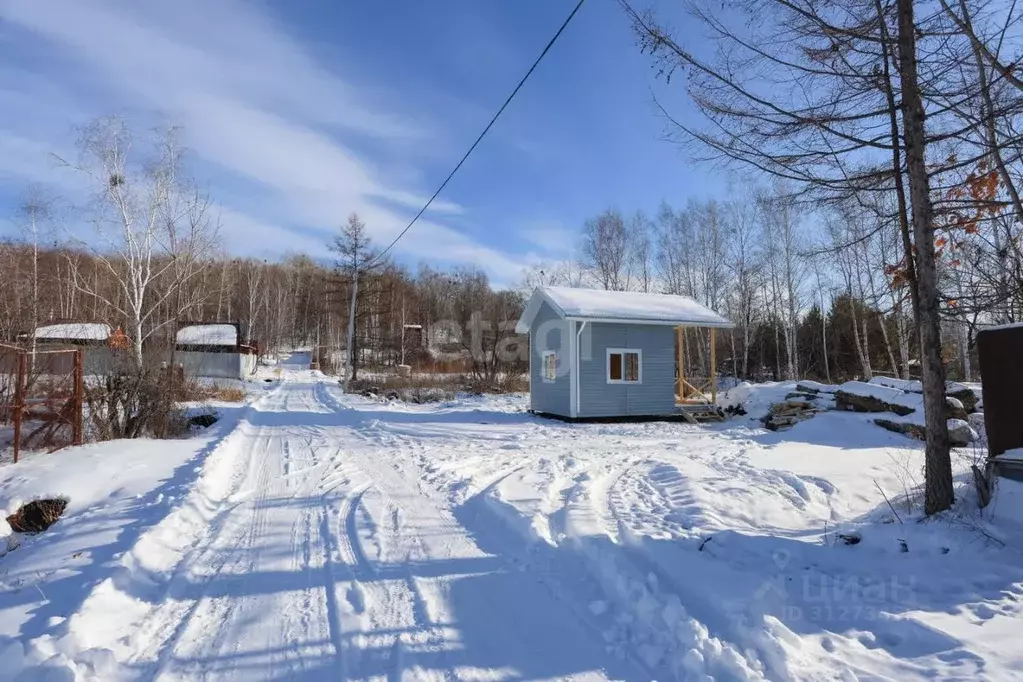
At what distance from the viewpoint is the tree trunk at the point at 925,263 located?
482 cm

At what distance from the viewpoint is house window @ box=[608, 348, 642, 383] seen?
16.4m

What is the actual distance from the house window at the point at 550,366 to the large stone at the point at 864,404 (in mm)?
7619

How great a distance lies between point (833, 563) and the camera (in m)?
4.09

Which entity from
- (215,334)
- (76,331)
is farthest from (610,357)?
(215,334)

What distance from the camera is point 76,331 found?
15.6m

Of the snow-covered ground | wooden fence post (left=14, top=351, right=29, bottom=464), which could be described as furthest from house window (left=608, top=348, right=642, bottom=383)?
wooden fence post (left=14, top=351, right=29, bottom=464)

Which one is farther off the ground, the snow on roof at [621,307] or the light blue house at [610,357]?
the snow on roof at [621,307]

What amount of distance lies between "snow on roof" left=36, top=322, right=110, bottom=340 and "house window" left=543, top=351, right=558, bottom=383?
11240 millimetres

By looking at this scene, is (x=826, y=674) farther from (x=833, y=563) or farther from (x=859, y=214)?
(x=859, y=214)

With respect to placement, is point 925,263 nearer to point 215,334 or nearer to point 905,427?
point 905,427

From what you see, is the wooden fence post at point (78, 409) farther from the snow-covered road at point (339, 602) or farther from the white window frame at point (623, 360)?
the white window frame at point (623, 360)

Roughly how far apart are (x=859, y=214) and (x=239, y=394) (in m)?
22.5

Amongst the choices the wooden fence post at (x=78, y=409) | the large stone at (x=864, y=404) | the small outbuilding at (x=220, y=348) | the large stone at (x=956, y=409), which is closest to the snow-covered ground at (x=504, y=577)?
the wooden fence post at (x=78, y=409)

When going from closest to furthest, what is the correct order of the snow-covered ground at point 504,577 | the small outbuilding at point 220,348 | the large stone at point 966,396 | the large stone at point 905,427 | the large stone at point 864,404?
the snow-covered ground at point 504,577
the large stone at point 905,427
the large stone at point 864,404
the large stone at point 966,396
the small outbuilding at point 220,348
